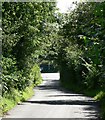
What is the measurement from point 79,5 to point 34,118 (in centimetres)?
1885

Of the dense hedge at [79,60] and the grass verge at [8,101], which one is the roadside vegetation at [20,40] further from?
the dense hedge at [79,60]

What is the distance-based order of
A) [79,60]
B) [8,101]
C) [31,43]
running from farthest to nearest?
[79,60], [31,43], [8,101]

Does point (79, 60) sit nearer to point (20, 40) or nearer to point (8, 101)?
point (20, 40)

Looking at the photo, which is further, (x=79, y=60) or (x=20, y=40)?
(x=79, y=60)

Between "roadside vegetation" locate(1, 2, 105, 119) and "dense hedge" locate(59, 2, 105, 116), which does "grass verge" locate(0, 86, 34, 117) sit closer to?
"roadside vegetation" locate(1, 2, 105, 119)

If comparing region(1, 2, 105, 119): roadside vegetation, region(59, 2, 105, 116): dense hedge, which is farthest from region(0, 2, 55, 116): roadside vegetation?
region(59, 2, 105, 116): dense hedge

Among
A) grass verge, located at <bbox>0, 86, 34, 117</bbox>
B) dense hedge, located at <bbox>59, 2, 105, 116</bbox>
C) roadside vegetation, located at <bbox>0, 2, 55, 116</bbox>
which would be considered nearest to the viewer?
grass verge, located at <bbox>0, 86, 34, 117</bbox>

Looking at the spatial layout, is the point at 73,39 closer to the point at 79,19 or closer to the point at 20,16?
the point at 79,19

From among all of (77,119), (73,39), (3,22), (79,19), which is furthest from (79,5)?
(77,119)

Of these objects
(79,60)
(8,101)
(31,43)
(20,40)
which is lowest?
(8,101)

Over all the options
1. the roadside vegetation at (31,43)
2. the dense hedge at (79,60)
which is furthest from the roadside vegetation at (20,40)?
the dense hedge at (79,60)

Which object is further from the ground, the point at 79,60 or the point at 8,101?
the point at 79,60

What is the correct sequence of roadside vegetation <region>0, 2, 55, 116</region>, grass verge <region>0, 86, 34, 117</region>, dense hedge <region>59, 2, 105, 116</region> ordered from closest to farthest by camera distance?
grass verge <region>0, 86, 34, 117</region> < roadside vegetation <region>0, 2, 55, 116</region> < dense hedge <region>59, 2, 105, 116</region>

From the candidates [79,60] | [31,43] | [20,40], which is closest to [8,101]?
[20,40]
